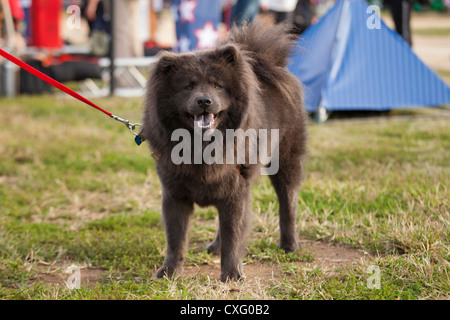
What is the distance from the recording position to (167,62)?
293cm

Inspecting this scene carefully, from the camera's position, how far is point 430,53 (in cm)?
1530

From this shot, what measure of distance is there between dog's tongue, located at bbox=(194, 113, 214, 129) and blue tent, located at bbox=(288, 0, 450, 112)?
4597mm

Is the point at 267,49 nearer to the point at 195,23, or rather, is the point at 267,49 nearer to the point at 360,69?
the point at 360,69

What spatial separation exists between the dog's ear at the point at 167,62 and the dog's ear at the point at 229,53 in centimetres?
25

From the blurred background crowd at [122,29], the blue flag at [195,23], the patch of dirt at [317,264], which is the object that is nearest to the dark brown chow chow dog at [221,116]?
the patch of dirt at [317,264]

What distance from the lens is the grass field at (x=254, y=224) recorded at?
9.82 feet

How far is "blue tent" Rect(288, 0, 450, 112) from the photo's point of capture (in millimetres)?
7332

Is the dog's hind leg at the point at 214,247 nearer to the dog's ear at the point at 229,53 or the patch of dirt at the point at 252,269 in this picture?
the patch of dirt at the point at 252,269

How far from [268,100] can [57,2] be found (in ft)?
30.7

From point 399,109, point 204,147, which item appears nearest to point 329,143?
point 399,109

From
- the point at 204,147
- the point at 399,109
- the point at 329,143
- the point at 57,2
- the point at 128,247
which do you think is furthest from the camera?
the point at 57,2

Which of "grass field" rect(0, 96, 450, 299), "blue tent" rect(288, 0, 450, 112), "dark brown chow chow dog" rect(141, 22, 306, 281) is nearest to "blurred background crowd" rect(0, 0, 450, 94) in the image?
"blue tent" rect(288, 0, 450, 112)
